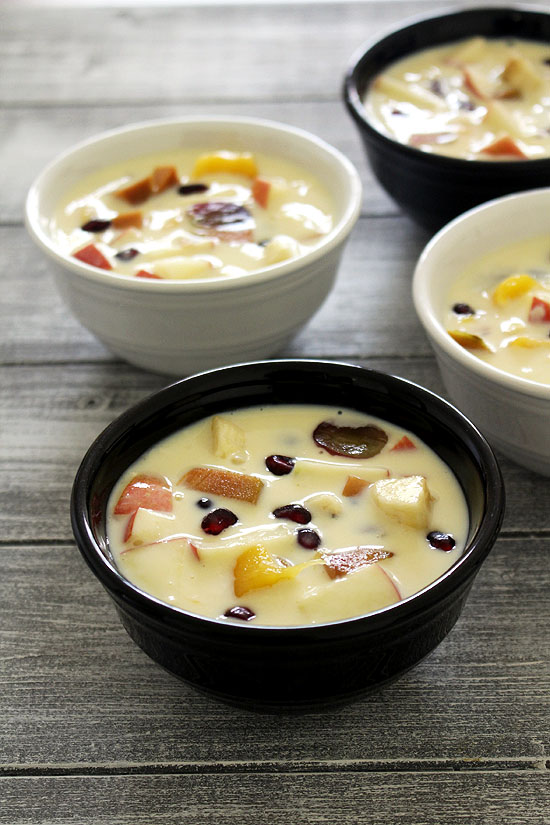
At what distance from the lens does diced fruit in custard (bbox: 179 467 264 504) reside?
1.33 meters

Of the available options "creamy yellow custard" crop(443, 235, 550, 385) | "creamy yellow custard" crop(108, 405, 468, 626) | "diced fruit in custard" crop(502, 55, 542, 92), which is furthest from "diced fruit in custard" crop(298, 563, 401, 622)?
"diced fruit in custard" crop(502, 55, 542, 92)

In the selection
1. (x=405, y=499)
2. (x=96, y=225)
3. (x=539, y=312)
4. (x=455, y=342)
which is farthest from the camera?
(x=96, y=225)

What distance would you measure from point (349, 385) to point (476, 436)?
0.73ft

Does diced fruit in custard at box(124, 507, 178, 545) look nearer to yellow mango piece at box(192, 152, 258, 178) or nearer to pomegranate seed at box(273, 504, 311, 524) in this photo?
pomegranate seed at box(273, 504, 311, 524)

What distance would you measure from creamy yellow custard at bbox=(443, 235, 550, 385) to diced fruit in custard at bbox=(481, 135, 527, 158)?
0.28 meters

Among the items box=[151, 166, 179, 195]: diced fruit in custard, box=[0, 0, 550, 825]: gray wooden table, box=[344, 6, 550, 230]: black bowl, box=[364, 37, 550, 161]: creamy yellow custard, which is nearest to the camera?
box=[0, 0, 550, 825]: gray wooden table

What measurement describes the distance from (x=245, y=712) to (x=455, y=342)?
61 centimetres

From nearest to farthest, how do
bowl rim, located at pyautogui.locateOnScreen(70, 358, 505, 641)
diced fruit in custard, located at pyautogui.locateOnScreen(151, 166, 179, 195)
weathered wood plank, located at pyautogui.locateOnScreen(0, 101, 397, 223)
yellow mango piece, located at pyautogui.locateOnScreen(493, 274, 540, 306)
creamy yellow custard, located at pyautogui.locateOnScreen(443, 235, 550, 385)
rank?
bowl rim, located at pyautogui.locateOnScreen(70, 358, 505, 641) < creamy yellow custard, located at pyautogui.locateOnScreen(443, 235, 550, 385) < yellow mango piece, located at pyautogui.locateOnScreen(493, 274, 540, 306) < diced fruit in custard, located at pyautogui.locateOnScreen(151, 166, 179, 195) < weathered wood plank, located at pyautogui.locateOnScreen(0, 101, 397, 223)

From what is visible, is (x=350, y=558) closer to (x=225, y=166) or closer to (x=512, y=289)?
(x=512, y=289)

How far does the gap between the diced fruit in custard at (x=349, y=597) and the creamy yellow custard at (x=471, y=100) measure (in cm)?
115

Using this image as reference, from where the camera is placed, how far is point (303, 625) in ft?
3.72

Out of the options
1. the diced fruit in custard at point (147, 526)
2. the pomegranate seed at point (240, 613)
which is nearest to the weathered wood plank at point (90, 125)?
the diced fruit in custard at point (147, 526)

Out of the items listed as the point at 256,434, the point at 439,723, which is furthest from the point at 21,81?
the point at 439,723

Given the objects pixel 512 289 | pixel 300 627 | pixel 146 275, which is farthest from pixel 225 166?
pixel 300 627
